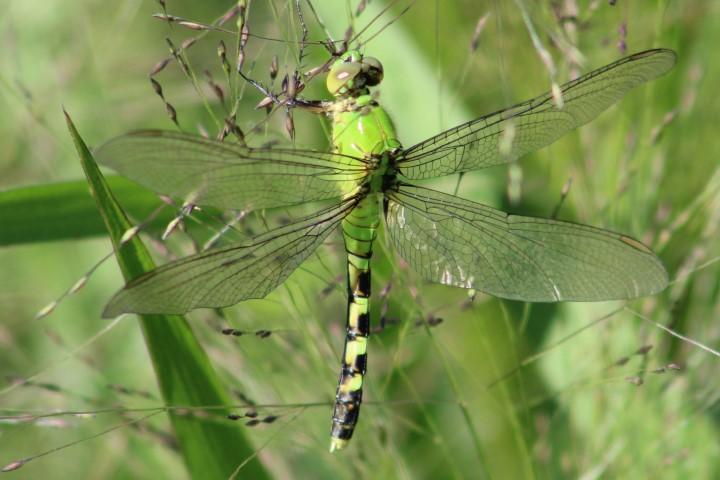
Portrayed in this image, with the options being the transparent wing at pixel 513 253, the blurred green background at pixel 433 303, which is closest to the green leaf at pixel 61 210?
the blurred green background at pixel 433 303

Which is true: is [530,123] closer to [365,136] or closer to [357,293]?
[365,136]

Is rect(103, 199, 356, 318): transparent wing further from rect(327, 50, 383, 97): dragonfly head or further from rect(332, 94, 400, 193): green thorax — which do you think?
rect(327, 50, 383, 97): dragonfly head

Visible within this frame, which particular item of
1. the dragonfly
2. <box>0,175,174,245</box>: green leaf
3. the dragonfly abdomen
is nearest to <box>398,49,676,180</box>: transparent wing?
the dragonfly

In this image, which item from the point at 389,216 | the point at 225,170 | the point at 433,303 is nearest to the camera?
the point at 225,170

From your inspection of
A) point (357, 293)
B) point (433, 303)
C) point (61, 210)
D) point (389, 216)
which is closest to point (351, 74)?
point (389, 216)

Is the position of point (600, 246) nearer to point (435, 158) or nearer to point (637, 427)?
point (435, 158)

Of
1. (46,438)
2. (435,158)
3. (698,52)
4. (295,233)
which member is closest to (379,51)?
(435,158)

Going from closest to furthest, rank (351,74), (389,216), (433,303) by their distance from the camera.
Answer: (351,74)
(389,216)
(433,303)
